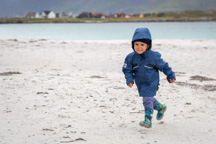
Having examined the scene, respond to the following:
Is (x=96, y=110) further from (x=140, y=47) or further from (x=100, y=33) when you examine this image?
(x=100, y=33)

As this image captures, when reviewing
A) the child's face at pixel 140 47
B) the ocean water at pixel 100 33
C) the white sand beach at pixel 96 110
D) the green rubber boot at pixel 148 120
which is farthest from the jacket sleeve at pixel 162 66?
the ocean water at pixel 100 33

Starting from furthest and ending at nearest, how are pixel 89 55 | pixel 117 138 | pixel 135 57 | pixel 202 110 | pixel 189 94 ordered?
pixel 89 55 → pixel 189 94 → pixel 202 110 → pixel 135 57 → pixel 117 138

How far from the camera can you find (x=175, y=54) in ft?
47.8

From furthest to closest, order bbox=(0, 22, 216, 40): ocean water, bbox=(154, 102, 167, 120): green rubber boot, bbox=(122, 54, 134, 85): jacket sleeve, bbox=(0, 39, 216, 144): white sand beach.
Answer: bbox=(0, 22, 216, 40): ocean water → bbox=(154, 102, 167, 120): green rubber boot → bbox=(122, 54, 134, 85): jacket sleeve → bbox=(0, 39, 216, 144): white sand beach

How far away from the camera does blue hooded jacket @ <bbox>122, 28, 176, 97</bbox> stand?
4.37 meters

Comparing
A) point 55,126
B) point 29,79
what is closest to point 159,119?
point 55,126

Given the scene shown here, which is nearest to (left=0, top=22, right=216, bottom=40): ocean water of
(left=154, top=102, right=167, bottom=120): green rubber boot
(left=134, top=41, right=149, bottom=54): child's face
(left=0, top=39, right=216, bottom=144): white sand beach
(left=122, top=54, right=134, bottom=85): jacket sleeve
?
(left=0, top=39, right=216, bottom=144): white sand beach

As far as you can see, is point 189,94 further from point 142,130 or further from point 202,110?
point 142,130

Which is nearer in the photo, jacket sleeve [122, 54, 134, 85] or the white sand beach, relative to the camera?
the white sand beach

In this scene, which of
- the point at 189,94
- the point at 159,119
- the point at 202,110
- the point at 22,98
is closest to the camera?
the point at 159,119

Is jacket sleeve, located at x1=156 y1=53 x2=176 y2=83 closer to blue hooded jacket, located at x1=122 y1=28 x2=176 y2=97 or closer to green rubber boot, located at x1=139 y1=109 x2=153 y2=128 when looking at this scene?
blue hooded jacket, located at x1=122 y1=28 x2=176 y2=97

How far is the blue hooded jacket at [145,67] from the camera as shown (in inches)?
172

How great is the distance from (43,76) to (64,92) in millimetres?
2273

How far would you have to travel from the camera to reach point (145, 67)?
4.38 m
